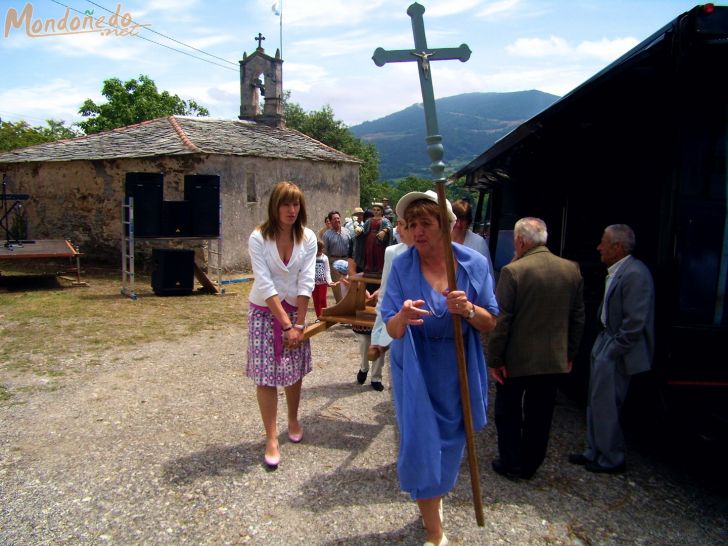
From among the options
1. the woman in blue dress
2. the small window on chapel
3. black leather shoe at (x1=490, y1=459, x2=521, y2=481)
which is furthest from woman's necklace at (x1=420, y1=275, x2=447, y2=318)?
the small window on chapel


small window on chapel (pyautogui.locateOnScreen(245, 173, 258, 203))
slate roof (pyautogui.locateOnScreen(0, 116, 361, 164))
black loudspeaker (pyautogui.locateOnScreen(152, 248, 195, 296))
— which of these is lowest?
black loudspeaker (pyautogui.locateOnScreen(152, 248, 195, 296))

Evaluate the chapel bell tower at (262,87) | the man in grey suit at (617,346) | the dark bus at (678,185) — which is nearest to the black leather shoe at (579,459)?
the man in grey suit at (617,346)

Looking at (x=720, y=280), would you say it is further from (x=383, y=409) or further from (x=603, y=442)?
(x=383, y=409)

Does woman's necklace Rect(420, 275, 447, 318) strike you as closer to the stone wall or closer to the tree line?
the stone wall

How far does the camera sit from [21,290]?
1218 cm

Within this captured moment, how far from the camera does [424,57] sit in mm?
2588

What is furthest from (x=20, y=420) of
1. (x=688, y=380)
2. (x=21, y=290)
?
(x=21, y=290)

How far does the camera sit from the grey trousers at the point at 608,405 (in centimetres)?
380

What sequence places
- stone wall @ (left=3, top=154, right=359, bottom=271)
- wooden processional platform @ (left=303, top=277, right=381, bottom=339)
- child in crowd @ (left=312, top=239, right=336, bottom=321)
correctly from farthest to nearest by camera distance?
stone wall @ (left=3, top=154, right=359, bottom=271), child in crowd @ (left=312, top=239, right=336, bottom=321), wooden processional platform @ (left=303, top=277, right=381, bottom=339)

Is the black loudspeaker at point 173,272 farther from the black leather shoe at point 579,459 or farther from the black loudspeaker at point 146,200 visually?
the black leather shoe at point 579,459

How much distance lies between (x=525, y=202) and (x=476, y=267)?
16.1 feet

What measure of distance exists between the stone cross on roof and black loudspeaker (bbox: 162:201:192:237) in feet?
33.0

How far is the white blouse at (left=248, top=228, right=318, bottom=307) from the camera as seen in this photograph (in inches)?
150

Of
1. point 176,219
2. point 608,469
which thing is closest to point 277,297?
point 608,469
